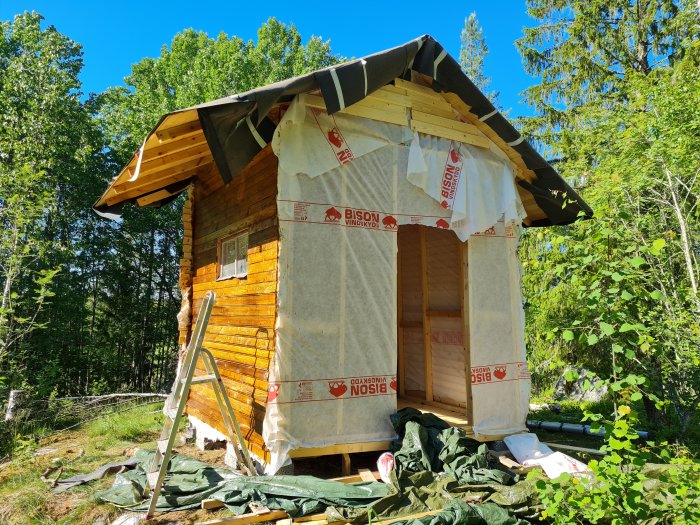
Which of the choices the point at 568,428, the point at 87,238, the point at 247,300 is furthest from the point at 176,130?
the point at 87,238

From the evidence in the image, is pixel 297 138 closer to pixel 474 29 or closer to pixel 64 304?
pixel 64 304

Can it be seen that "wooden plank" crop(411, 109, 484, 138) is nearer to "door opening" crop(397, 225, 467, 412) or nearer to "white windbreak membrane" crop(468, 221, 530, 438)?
"white windbreak membrane" crop(468, 221, 530, 438)

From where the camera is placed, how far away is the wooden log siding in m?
4.70

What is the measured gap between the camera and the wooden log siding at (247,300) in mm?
4695

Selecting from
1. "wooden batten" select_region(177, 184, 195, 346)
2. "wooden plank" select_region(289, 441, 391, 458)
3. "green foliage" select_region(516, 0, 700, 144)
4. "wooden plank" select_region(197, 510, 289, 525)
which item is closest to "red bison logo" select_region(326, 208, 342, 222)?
"wooden plank" select_region(289, 441, 391, 458)

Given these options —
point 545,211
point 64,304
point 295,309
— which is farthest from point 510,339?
point 64,304

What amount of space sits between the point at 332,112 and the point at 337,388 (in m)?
2.88

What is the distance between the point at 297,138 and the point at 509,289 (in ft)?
11.6

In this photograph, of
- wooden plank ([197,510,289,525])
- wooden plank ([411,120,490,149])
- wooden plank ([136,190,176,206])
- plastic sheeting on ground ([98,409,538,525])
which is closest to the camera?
wooden plank ([197,510,289,525])

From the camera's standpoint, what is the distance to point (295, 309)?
4492mm

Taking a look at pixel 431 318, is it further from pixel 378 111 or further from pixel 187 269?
pixel 187 269

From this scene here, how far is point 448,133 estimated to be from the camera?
5.70m

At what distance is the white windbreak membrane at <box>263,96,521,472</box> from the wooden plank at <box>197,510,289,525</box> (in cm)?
70

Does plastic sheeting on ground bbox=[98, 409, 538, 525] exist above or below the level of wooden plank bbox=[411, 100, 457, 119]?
below
